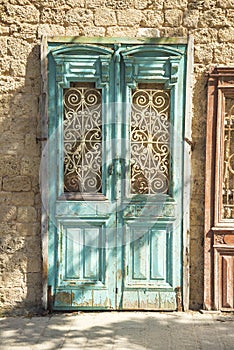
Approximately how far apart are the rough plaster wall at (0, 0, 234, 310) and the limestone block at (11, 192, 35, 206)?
0.01m

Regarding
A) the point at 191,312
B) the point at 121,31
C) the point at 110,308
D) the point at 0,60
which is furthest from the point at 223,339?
the point at 0,60

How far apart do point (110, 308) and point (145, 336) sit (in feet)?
2.26

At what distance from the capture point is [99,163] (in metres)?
5.16

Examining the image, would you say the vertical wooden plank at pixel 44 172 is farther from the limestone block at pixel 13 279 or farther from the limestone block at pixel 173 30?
the limestone block at pixel 173 30

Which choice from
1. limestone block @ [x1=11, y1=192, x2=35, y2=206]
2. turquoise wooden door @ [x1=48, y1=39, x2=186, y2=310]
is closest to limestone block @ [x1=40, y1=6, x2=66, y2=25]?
turquoise wooden door @ [x1=48, y1=39, x2=186, y2=310]

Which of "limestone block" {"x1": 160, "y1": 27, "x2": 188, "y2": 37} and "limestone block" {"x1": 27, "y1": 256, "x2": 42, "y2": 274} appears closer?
"limestone block" {"x1": 160, "y1": 27, "x2": 188, "y2": 37}

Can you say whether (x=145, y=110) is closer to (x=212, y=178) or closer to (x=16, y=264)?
(x=212, y=178)

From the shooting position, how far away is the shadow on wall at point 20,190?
201 inches

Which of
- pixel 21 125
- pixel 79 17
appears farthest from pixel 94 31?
pixel 21 125

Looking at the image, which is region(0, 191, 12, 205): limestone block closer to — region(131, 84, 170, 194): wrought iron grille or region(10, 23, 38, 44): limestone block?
region(131, 84, 170, 194): wrought iron grille

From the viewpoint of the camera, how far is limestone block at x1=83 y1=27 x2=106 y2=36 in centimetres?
509

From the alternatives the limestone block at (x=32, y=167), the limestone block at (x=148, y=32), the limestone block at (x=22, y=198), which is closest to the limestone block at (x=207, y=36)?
the limestone block at (x=148, y=32)

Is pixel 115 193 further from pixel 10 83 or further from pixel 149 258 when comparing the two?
pixel 10 83

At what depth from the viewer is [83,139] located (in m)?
5.14
